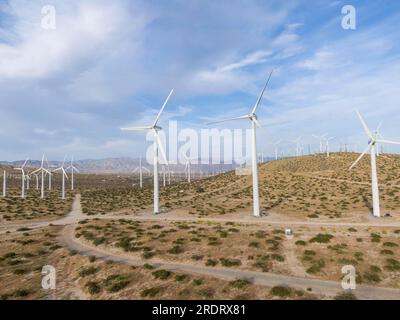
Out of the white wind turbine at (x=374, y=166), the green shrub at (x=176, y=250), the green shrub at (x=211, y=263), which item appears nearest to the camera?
the green shrub at (x=211, y=263)

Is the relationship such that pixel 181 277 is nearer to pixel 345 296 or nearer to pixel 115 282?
pixel 115 282

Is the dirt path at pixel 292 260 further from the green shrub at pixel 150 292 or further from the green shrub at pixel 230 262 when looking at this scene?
the green shrub at pixel 150 292

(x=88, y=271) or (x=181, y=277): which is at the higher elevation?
(x=181, y=277)

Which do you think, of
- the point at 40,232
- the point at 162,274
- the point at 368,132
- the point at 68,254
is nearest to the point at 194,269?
the point at 162,274

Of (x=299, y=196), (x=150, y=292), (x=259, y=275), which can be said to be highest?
(x=299, y=196)

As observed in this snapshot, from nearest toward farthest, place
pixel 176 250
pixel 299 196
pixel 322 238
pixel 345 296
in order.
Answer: pixel 345 296, pixel 176 250, pixel 322 238, pixel 299 196

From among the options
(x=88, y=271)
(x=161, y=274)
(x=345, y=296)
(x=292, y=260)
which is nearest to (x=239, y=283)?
(x=161, y=274)

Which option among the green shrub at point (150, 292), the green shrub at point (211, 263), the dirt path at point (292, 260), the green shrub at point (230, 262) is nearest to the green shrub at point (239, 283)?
the green shrub at point (230, 262)

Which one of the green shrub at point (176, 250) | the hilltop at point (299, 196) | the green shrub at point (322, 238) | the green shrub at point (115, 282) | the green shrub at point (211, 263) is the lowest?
the green shrub at point (115, 282)

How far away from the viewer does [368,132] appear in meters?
73.6

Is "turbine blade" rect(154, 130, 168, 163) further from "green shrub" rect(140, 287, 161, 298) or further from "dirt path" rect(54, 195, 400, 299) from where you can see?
"green shrub" rect(140, 287, 161, 298)

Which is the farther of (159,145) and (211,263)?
(159,145)

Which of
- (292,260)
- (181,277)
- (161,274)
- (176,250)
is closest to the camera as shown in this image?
(181,277)
